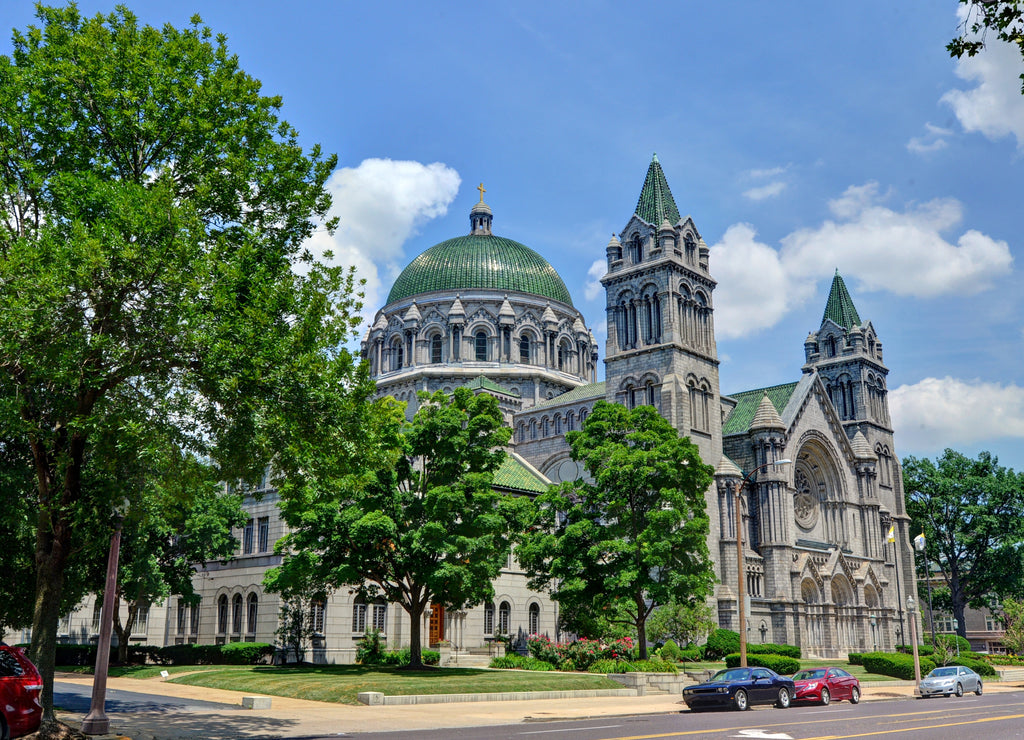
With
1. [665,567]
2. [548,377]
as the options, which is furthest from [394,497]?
[548,377]

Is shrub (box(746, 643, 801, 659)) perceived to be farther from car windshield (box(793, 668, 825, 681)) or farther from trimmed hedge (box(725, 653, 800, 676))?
car windshield (box(793, 668, 825, 681))

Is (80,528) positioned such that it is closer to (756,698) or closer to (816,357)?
(756,698)

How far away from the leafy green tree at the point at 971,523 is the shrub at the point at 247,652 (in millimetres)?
63146

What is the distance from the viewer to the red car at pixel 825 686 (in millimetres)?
30625

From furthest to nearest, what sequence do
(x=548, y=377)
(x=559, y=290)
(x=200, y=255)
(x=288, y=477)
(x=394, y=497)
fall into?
(x=559, y=290) < (x=548, y=377) < (x=394, y=497) < (x=288, y=477) < (x=200, y=255)

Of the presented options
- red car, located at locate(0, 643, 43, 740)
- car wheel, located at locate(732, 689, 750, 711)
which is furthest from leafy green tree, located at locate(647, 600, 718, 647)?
red car, located at locate(0, 643, 43, 740)

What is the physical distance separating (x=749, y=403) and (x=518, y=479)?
1010 inches

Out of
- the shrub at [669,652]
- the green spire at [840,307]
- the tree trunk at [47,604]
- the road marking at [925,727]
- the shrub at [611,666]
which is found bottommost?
the shrub at [669,652]

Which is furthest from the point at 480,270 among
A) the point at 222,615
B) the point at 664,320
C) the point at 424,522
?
the point at 424,522

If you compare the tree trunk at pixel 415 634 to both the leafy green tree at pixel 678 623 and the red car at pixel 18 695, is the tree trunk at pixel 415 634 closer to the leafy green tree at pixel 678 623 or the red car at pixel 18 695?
the leafy green tree at pixel 678 623

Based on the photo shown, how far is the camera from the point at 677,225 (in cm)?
6588

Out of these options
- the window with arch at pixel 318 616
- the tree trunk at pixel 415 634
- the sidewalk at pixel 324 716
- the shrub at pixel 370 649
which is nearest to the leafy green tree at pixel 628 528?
the tree trunk at pixel 415 634

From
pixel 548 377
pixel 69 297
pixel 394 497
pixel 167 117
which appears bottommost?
pixel 394 497

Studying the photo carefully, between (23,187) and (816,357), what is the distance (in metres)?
76.9
